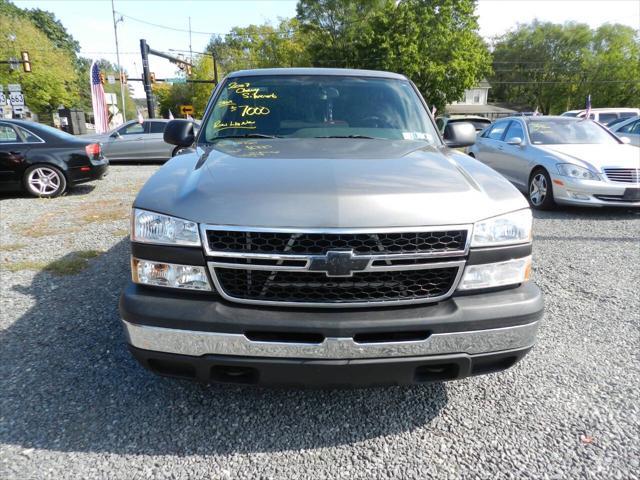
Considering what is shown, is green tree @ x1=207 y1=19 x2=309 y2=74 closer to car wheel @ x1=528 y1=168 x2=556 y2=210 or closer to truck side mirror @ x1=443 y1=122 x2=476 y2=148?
car wheel @ x1=528 y1=168 x2=556 y2=210

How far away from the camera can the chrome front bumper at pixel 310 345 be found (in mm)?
1778

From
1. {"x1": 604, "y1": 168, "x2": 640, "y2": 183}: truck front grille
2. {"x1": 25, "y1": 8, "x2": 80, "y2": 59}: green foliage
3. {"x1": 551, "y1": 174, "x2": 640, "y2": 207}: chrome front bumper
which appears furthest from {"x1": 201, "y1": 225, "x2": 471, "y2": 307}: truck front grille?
{"x1": 25, "y1": 8, "x2": 80, "y2": 59}: green foliage

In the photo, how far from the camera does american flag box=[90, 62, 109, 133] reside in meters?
20.5

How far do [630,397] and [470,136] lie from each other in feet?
6.78

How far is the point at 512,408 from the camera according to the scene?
7.59 feet

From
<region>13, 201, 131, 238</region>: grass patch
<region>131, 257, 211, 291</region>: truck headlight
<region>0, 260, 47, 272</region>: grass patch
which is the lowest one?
<region>0, 260, 47, 272</region>: grass patch

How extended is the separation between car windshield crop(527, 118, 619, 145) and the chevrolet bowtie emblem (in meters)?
7.17

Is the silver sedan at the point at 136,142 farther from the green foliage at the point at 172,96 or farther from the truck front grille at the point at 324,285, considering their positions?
the green foliage at the point at 172,96

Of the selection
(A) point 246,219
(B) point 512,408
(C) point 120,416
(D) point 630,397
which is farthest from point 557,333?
(C) point 120,416

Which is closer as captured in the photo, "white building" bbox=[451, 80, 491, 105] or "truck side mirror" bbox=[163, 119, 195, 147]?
"truck side mirror" bbox=[163, 119, 195, 147]

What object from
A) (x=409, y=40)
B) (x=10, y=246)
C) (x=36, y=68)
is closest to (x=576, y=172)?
(x=10, y=246)

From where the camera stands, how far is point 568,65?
194ft

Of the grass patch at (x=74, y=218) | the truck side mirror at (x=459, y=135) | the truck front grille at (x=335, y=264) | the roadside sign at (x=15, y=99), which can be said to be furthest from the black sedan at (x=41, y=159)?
the roadside sign at (x=15, y=99)

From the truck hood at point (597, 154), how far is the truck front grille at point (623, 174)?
0.07m
